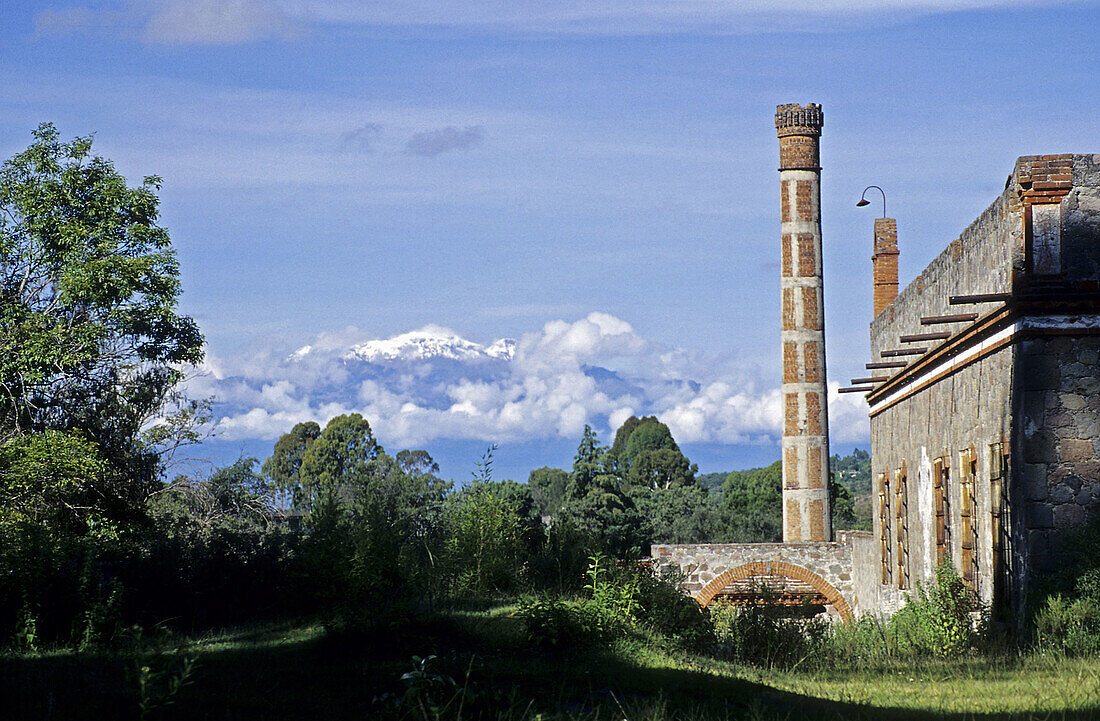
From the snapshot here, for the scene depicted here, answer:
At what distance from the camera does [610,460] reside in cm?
4853

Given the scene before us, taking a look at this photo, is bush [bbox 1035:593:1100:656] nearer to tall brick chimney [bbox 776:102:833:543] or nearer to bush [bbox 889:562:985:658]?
bush [bbox 889:562:985:658]

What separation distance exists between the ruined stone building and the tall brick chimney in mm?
8998

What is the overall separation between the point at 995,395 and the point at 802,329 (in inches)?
808

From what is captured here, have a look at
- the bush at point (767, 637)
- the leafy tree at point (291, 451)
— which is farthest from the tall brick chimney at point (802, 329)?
the leafy tree at point (291, 451)

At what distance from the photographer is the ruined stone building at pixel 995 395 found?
11531 mm

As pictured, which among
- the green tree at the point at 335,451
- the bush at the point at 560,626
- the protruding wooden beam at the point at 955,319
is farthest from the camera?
the green tree at the point at 335,451

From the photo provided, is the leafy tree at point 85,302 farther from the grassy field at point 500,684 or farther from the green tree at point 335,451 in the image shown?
the green tree at point 335,451

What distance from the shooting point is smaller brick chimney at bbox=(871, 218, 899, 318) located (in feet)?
75.3

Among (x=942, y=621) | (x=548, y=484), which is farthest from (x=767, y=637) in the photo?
(x=548, y=484)

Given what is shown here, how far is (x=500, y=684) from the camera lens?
28.2 feet

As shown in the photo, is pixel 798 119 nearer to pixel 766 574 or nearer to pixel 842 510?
pixel 766 574

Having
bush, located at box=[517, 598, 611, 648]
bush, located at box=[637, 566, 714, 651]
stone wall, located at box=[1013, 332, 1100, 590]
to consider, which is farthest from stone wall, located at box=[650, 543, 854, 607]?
bush, located at box=[517, 598, 611, 648]

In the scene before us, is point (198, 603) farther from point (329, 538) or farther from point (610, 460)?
point (610, 460)

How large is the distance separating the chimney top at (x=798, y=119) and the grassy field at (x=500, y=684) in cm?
2475
